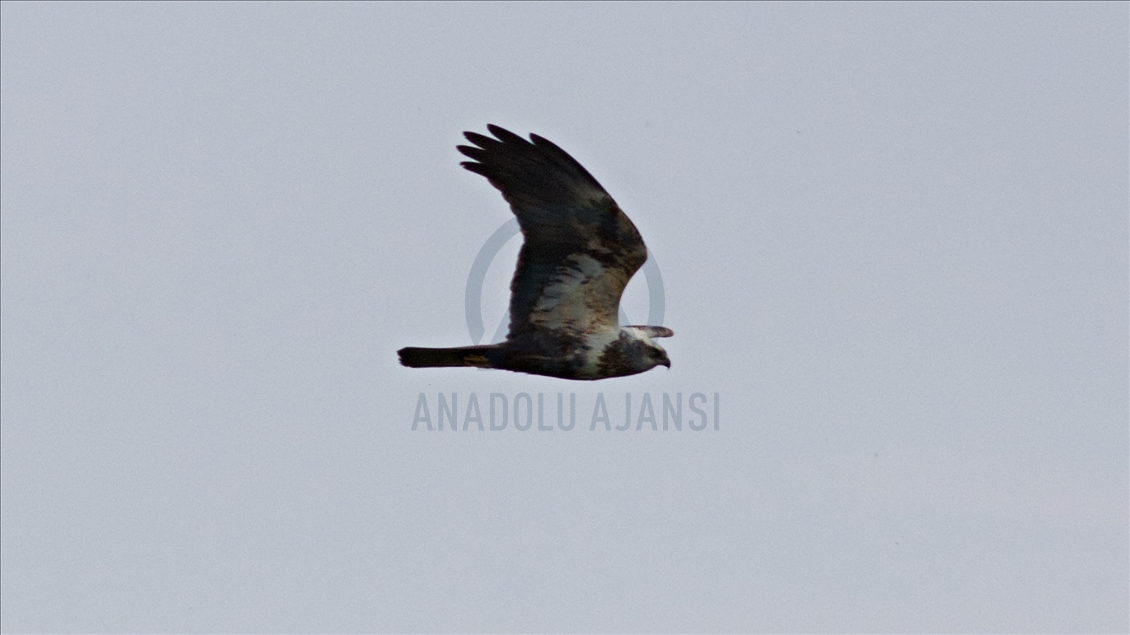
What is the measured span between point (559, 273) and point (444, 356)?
4.37ft

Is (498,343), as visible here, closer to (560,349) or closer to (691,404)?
(560,349)

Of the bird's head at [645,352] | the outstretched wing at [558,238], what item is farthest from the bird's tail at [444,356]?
the bird's head at [645,352]

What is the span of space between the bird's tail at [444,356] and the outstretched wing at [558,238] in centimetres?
44

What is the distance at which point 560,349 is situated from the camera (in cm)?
1795

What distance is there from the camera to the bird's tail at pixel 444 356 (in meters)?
17.5

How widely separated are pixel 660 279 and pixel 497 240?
1974 millimetres

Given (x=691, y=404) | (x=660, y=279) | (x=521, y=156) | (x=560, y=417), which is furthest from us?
(x=691, y=404)

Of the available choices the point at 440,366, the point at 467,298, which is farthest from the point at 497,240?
the point at 440,366

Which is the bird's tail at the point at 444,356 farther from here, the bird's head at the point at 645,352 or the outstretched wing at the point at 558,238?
the bird's head at the point at 645,352

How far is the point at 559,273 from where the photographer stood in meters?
17.6

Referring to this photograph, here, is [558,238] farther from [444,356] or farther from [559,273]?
[444,356]

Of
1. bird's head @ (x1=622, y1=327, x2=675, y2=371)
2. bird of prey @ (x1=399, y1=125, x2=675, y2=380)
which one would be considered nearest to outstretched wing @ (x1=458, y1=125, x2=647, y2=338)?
bird of prey @ (x1=399, y1=125, x2=675, y2=380)

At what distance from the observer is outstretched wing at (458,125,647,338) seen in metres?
17.0

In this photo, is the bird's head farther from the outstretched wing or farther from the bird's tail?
the bird's tail
